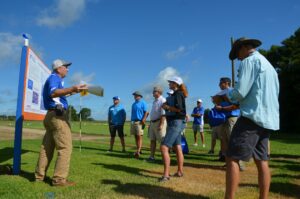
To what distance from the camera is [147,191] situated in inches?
223

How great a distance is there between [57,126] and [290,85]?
38.2m

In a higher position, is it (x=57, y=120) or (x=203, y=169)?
(x=57, y=120)

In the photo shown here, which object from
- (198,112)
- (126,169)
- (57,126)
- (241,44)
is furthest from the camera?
(198,112)

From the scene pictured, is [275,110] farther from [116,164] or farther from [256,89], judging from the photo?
[116,164]

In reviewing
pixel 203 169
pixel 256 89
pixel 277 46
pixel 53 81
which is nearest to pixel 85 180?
pixel 53 81

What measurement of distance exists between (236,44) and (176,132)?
2355mm

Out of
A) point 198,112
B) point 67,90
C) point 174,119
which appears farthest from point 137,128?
point 67,90

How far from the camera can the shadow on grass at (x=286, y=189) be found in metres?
5.71

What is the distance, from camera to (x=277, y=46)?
4766cm

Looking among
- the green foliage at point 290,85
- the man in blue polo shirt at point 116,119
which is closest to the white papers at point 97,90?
the man in blue polo shirt at point 116,119

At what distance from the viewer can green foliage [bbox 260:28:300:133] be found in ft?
130

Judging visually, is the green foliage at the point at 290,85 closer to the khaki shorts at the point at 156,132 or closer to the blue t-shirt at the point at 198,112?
the blue t-shirt at the point at 198,112

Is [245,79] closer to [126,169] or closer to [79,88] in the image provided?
[79,88]

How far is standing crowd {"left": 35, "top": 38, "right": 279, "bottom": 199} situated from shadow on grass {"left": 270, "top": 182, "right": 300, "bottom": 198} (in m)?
0.87
